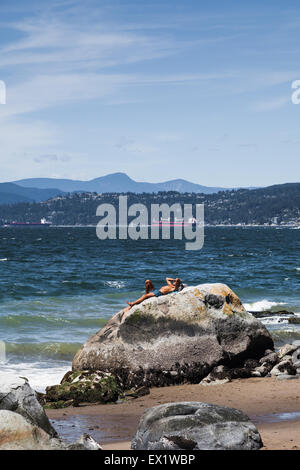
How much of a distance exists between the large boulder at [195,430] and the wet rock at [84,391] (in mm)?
4106

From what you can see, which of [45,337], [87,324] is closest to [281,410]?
[45,337]

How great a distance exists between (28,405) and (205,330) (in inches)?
238

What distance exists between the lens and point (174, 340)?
14.0m

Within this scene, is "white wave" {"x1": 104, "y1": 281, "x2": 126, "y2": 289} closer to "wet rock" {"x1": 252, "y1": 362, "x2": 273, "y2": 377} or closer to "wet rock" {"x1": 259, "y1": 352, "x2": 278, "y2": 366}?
"wet rock" {"x1": 259, "y1": 352, "x2": 278, "y2": 366}

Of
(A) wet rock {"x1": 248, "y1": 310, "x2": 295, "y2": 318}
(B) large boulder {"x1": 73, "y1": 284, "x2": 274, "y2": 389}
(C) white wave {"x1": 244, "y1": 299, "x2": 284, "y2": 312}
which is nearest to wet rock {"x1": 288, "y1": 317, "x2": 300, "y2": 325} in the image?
(A) wet rock {"x1": 248, "y1": 310, "x2": 295, "y2": 318}

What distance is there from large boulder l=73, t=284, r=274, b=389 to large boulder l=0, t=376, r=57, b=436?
4733 millimetres

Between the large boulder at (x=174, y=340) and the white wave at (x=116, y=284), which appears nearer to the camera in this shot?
the large boulder at (x=174, y=340)

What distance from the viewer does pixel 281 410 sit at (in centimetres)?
1105

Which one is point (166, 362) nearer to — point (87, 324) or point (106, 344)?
point (106, 344)

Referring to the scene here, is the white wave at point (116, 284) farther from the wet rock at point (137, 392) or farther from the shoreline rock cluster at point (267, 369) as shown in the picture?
the wet rock at point (137, 392)

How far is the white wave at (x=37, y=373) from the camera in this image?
47.1 ft

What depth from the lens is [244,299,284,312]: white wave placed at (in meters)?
27.5

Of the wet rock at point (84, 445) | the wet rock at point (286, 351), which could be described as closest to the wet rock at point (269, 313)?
the wet rock at point (286, 351)

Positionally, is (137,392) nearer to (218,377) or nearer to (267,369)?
(218,377)
